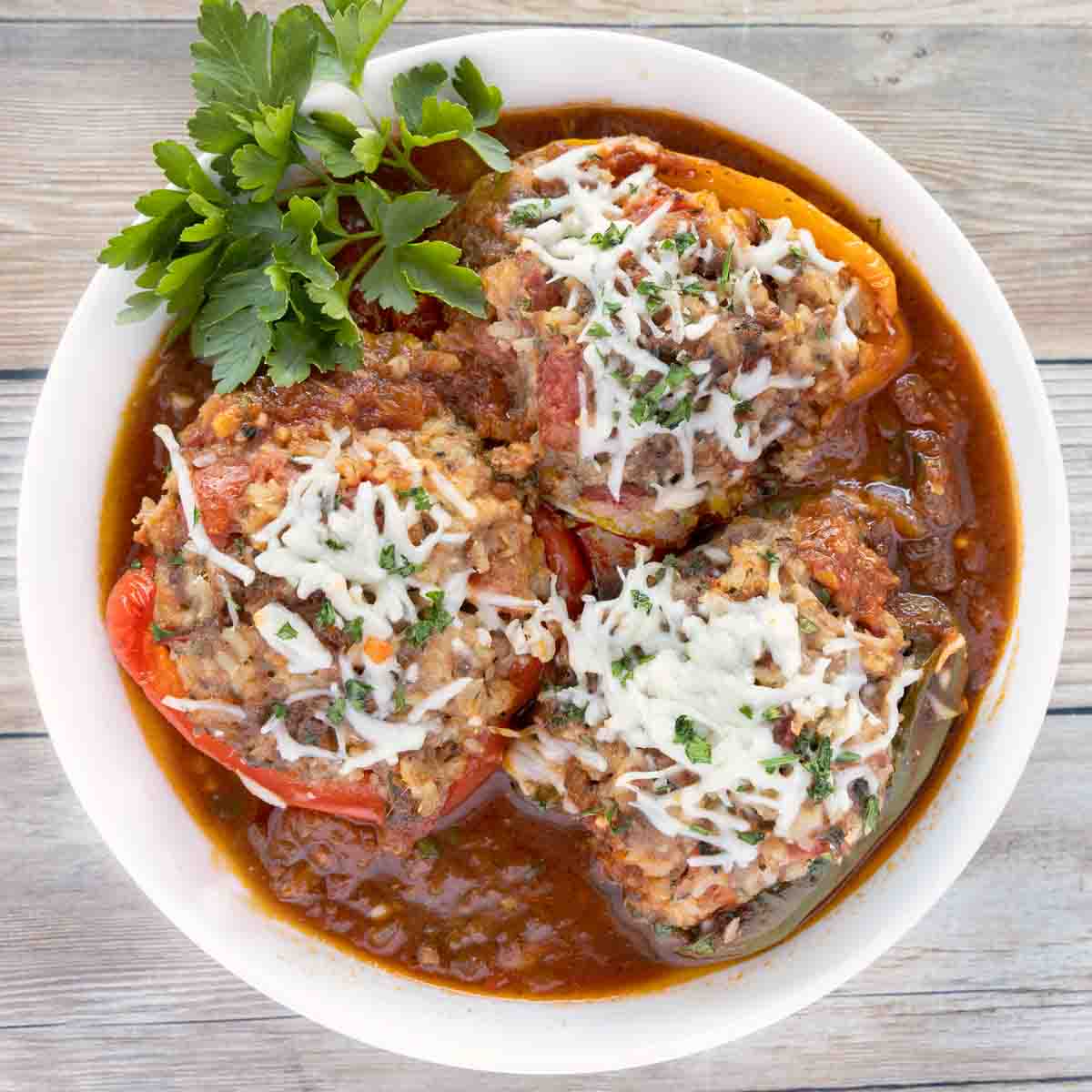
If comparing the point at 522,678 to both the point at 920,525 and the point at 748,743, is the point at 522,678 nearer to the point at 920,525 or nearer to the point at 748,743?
the point at 748,743

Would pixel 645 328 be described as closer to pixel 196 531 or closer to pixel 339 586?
pixel 339 586

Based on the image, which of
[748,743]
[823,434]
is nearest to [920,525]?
[823,434]

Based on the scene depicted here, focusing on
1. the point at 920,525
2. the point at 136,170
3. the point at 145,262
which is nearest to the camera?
the point at 145,262

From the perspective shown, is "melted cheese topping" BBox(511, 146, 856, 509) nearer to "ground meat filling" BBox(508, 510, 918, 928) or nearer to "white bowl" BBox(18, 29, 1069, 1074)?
"ground meat filling" BBox(508, 510, 918, 928)

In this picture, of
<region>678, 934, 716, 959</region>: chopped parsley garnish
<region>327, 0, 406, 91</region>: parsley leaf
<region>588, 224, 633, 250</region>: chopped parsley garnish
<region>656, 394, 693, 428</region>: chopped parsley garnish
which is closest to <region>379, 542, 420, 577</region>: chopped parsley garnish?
<region>656, 394, 693, 428</region>: chopped parsley garnish

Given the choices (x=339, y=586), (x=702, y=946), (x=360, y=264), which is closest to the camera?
(x=339, y=586)

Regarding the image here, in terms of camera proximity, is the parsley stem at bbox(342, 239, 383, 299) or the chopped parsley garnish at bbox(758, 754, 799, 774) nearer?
the chopped parsley garnish at bbox(758, 754, 799, 774)

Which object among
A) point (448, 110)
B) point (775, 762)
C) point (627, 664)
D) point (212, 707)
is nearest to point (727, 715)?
point (775, 762)
